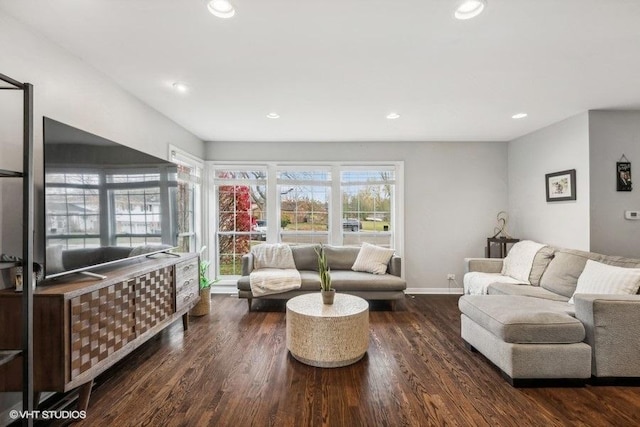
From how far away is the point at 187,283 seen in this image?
10.4 ft

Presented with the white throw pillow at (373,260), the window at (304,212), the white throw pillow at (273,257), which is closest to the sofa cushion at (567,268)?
the white throw pillow at (373,260)

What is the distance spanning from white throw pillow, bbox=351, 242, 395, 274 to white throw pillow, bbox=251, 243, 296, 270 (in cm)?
98

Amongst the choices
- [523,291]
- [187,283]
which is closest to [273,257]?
[187,283]

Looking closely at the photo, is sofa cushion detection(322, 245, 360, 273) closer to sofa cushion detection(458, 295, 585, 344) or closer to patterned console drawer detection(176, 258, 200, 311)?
patterned console drawer detection(176, 258, 200, 311)

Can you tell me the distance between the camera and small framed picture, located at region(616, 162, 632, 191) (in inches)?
129

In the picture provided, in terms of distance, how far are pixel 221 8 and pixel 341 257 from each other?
3.50 m

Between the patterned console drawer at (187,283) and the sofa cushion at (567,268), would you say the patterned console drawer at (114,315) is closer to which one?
the patterned console drawer at (187,283)

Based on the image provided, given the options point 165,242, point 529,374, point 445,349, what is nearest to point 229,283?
point 165,242

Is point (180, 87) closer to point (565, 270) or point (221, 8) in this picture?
point (221, 8)

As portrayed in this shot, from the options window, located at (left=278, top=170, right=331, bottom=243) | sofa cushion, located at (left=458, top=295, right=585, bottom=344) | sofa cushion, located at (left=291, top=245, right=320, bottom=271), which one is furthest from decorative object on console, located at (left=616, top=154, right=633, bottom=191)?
sofa cushion, located at (left=291, top=245, right=320, bottom=271)

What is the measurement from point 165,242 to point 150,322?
0.85m

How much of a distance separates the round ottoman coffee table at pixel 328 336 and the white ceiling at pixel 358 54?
2.03 meters

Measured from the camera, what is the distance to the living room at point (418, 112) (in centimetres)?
184

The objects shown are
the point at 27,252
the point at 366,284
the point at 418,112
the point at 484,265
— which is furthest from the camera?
the point at 484,265
